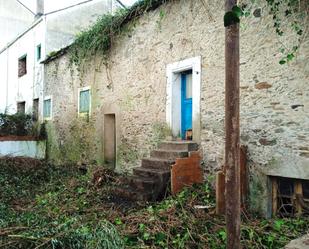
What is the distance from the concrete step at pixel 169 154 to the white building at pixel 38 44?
7696mm

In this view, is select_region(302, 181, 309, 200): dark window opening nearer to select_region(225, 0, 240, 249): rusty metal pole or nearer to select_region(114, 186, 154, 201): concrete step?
select_region(114, 186, 154, 201): concrete step

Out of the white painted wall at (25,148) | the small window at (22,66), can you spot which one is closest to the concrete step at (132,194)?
the white painted wall at (25,148)

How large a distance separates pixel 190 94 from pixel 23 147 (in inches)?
359

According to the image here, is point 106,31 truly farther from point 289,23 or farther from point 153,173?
point 289,23

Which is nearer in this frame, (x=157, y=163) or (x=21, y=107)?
(x=157, y=163)

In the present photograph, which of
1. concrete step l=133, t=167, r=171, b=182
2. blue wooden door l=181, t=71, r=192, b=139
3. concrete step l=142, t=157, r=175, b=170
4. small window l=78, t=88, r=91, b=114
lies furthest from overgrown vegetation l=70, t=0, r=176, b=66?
concrete step l=133, t=167, r=171, b=182

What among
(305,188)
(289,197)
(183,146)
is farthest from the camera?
(183,146)

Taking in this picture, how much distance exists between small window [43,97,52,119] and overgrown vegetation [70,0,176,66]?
128 inches

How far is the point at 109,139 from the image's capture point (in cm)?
986

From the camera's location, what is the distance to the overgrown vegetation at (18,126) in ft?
46.2

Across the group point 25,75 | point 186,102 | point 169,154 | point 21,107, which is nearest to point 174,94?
point 186,102

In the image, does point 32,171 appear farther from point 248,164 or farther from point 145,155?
point 248,164

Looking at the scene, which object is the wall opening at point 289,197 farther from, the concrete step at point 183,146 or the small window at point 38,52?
the small window at point 38,52

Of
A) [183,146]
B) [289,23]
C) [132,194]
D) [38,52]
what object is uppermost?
[38,52]
